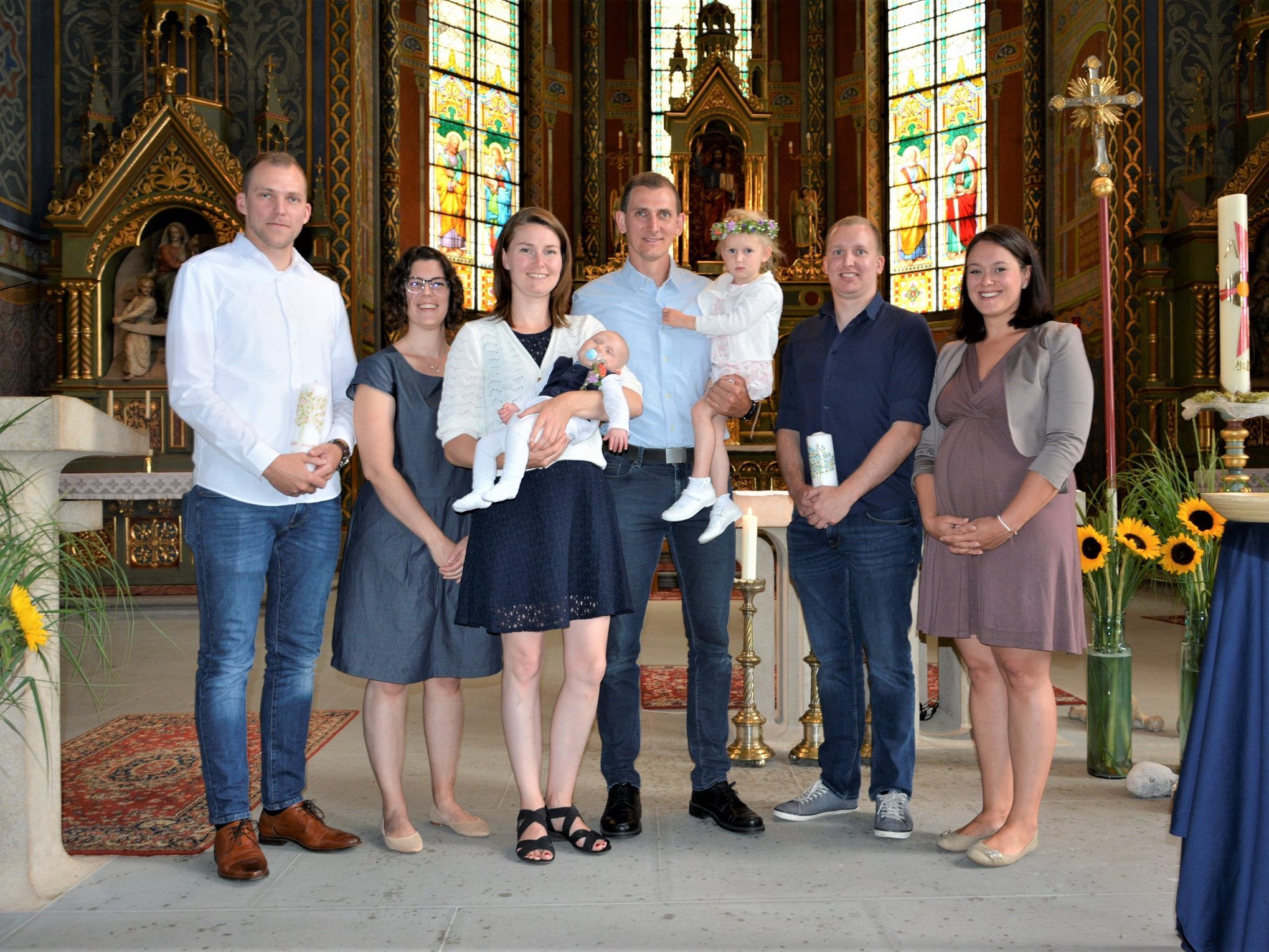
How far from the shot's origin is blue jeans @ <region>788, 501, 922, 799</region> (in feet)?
9.36

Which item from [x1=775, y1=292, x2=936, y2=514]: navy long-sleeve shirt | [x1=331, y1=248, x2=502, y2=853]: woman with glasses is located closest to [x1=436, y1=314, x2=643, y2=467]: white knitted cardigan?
[x1=331, y1=248, x2=502, y2=853]: woman with glasses

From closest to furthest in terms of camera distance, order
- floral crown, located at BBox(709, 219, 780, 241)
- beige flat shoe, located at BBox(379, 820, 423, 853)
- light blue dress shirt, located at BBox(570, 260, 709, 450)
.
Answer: beige flat shoe, located at BBox(379, 820, 423, 853), light blue dress shirt, located at BBox(570, 260, 709, 450), floral crown, located at BBox(709, 219, 780, 241)

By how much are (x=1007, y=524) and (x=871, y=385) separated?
514 mm

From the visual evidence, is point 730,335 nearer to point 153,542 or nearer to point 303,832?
point 303,832

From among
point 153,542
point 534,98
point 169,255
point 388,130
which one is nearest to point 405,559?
point 153,542

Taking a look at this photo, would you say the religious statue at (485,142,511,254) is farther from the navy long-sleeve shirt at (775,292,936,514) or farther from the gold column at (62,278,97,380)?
the navy long-sleeve shirt at (775,292,936,514)

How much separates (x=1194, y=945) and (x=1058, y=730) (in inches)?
85.6

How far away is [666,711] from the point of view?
4.48 metres

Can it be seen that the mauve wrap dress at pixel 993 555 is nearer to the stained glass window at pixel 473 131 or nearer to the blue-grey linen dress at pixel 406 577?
the blue-grey linen dress at pixel 406 577

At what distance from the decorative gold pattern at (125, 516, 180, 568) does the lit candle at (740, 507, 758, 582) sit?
5.83 metres

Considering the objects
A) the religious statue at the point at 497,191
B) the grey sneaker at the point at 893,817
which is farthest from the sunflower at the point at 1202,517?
the religious statue at the point at 497,191

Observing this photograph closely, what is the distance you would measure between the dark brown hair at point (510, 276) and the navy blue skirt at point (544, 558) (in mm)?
393

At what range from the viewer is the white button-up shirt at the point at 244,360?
260cm

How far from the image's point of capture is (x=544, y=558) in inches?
101
